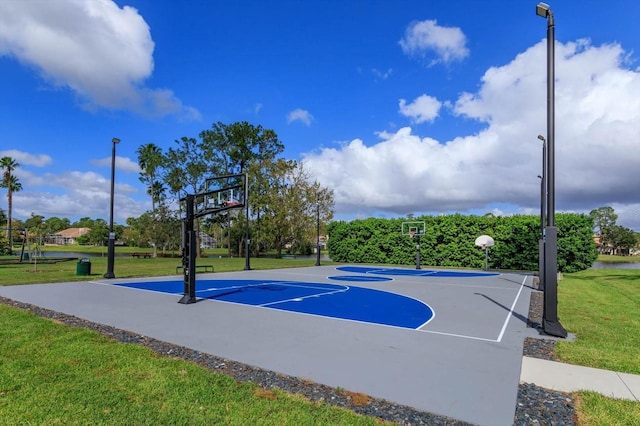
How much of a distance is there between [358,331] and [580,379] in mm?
3091

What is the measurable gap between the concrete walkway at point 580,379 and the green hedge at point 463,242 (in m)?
18.5

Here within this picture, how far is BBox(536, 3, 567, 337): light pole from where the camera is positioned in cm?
609

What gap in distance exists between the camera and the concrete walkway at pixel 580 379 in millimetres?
3723

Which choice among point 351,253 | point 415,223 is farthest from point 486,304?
point 351,253

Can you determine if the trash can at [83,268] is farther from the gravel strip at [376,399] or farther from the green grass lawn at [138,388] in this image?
the gravel strip at [376,399]

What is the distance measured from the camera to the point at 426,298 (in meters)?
10.2

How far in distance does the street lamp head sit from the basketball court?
537 centimetres

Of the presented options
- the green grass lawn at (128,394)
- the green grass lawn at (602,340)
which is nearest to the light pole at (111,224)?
the green grass lawn at (128,394)

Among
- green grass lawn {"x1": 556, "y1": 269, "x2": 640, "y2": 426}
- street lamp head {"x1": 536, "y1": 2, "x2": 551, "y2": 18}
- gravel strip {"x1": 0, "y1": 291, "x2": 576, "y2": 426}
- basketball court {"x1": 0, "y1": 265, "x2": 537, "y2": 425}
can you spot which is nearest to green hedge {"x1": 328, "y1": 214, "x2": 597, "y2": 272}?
green grass lawn {"x1": 556, "y1": 269, "x2": 640, "y2": 426}

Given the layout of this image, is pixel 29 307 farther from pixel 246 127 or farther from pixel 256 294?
pixel 246 127

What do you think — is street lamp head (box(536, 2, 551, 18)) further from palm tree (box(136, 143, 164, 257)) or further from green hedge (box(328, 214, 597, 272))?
palm tree (box(136, 143, 164, 257))

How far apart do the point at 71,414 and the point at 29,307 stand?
6.38 m

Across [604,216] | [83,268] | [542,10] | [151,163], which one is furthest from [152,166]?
[604,216]

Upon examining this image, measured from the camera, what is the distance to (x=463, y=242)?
23.8 meters
